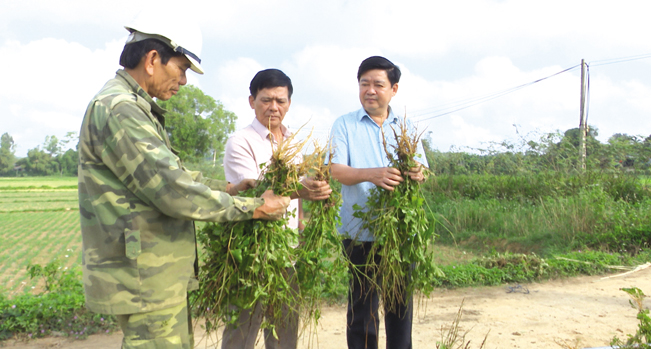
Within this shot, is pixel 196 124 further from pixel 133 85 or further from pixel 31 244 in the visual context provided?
pixel 133 85

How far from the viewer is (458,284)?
18.0ft

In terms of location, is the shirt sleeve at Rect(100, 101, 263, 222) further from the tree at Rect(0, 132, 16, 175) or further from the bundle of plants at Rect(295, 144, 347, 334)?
the tree at Rect(0, 132, 16, 175)

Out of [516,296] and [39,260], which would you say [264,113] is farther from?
[39,260]

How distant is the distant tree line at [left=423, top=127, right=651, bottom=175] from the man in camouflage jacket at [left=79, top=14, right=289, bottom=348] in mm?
6807

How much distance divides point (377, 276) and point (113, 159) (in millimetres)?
1788

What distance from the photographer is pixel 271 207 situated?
2197 millimetres

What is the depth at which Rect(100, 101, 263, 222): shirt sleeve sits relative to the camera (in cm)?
179

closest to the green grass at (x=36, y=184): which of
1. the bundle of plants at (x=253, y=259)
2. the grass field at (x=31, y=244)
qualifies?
the grass field at (x=31, y=244)

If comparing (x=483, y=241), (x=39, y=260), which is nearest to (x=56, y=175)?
(x=39, y=260)

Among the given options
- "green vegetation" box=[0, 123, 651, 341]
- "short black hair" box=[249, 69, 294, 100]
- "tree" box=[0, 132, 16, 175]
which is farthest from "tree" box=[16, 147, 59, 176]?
"short black hair" box=[249, 69, 294, 100]

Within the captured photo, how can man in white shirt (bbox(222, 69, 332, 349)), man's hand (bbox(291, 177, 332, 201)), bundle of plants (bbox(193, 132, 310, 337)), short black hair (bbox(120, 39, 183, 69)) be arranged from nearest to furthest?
1. short black hair (bbox(120, 39, 183, 69))
2. bundle of plants (bbox(193, 132, 310, 337))
3. man's hand (bbox(291, 177, 332, 201))
4. man in white shirt (bbox(222, 69, 332, 349))

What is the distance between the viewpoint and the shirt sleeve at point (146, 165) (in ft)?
5.86

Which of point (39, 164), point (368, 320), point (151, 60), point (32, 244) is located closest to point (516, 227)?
point (368, 320)

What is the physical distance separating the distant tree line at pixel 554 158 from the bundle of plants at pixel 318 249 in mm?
6009
